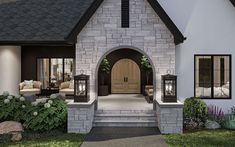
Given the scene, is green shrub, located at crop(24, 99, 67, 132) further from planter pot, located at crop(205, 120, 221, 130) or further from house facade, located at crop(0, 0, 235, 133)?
planter pot, located at crop(205, 120, 221, 130)

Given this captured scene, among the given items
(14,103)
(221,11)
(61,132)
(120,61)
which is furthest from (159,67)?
(120,61)

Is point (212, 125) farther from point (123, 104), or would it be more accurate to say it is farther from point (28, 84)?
point (28, 84)

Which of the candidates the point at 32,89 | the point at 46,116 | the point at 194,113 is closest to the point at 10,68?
the point at 32,89

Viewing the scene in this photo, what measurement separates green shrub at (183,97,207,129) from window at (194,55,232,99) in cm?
131

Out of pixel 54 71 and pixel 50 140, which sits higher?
pixel 54 71

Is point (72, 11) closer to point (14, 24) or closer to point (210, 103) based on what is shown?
point (14, 24)

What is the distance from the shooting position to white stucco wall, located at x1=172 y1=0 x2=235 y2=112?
52.8 feet

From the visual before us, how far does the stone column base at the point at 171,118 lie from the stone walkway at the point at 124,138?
42cm

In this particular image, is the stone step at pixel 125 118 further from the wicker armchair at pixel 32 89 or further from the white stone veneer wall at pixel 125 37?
the wicker armchair at pixel 32 89

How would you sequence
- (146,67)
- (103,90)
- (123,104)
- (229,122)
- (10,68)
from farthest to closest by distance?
(146,67) < (103,90) < (10,68) < (123,104) < (229,122)

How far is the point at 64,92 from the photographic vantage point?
21531 millimetres

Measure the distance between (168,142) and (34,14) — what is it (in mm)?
11937

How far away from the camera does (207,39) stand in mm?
16125

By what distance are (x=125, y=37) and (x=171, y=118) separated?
4.15 m
